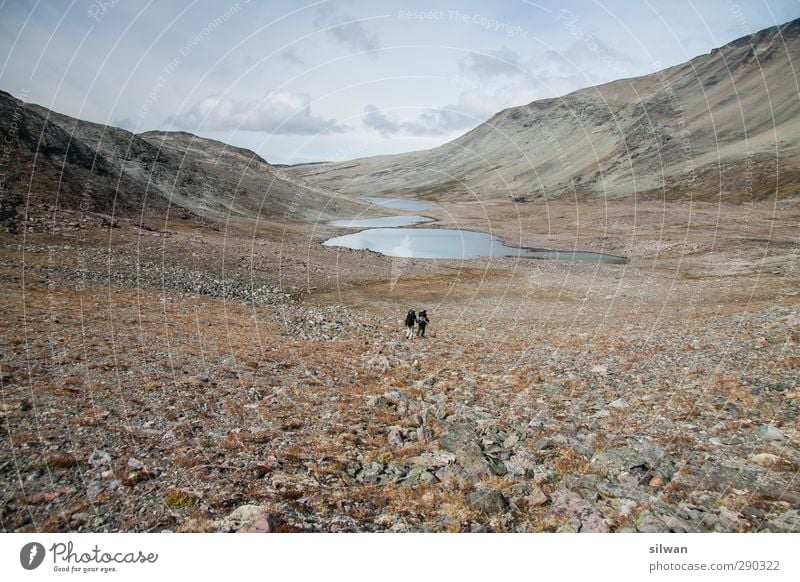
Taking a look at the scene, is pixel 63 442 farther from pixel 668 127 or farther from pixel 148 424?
pixel 668 127

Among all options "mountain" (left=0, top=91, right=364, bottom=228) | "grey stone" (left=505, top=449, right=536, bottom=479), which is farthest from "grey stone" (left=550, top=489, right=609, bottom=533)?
"mountain" (left=0, top=91, right=364, bottom=228)

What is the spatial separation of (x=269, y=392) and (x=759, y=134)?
19512 centimetres

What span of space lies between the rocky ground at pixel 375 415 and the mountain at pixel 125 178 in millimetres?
26308

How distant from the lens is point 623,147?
195625mm

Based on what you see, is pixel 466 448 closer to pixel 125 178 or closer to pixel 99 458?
pixel 99 458

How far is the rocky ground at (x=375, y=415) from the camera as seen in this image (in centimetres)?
797

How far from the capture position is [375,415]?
12.9 meters

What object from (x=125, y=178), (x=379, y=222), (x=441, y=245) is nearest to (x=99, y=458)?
(x=125, y=178)

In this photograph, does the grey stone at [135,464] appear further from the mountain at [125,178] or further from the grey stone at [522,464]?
the mountain at [125,178]

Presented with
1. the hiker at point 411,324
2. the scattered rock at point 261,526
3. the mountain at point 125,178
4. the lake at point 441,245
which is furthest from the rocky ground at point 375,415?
the lake at point 441,245

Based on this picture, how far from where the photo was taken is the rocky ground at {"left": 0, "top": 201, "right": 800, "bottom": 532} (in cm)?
797

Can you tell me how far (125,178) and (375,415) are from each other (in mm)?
82449

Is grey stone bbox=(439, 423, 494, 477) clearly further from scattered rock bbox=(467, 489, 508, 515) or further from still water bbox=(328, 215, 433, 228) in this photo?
still water bbox=(328, 215, 433, 228)
